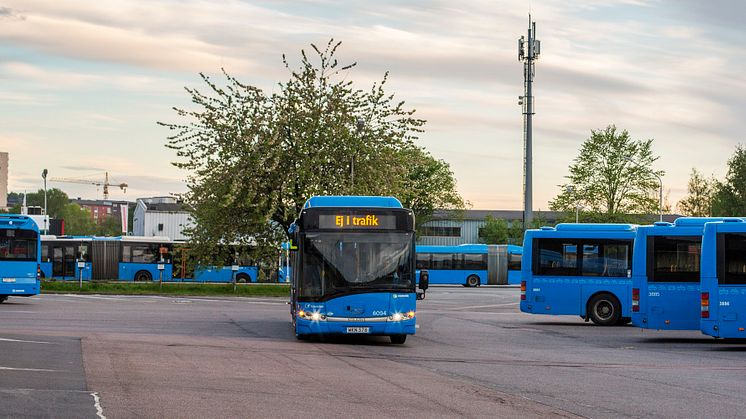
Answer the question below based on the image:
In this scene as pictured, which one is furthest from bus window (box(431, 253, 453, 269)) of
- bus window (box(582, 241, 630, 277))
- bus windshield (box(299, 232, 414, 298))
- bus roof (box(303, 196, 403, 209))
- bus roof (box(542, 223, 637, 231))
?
bus windshield (box(299, 232, 414, 298))

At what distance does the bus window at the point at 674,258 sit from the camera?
26297 millimetres

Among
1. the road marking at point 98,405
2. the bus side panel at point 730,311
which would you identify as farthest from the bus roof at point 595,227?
the road marking at point 98,405

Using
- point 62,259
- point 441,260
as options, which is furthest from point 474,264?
point 62,259

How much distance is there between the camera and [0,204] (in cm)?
7569

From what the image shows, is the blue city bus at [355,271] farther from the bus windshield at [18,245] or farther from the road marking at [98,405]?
the bus windshield at [18,245]

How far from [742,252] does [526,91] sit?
54.9 meters

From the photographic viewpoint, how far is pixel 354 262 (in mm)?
23156

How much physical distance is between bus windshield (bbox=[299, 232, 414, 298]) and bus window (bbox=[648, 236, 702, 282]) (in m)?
6.74

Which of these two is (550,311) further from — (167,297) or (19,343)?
(167,297)

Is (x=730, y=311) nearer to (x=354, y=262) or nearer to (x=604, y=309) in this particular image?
(x=354, y=262)

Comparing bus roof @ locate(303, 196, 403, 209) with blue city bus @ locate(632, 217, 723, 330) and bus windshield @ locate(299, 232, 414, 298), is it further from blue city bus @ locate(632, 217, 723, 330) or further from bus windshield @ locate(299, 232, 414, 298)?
blue city bus @ locate(632, 217, 723, 330)

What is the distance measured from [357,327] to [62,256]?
47.0m

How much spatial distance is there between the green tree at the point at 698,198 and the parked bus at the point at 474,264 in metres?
39.8

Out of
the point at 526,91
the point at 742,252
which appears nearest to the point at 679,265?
the point at 742,252
